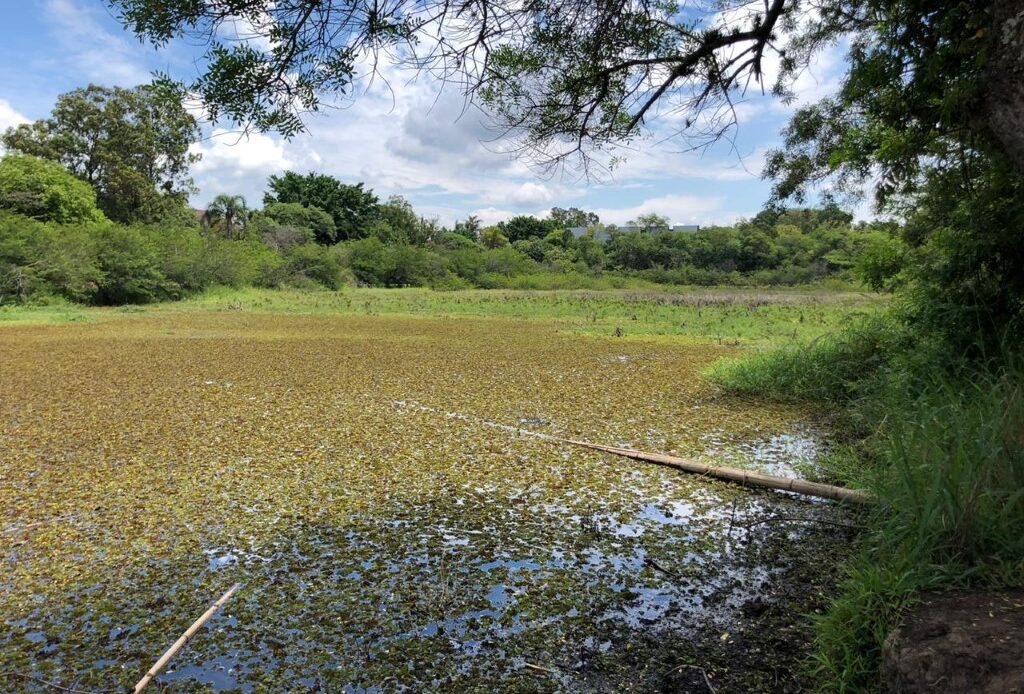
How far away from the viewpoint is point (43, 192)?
17516mm

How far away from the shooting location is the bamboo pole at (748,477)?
287cm

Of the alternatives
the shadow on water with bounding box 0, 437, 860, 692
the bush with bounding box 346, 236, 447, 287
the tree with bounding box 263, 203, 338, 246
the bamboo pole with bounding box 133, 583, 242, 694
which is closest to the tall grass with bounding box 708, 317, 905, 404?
the shadow on water with bounding box 0, 437, 860, 692

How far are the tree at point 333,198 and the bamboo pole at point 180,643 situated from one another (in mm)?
31329

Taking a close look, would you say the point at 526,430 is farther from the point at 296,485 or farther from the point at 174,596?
the point at 174,596

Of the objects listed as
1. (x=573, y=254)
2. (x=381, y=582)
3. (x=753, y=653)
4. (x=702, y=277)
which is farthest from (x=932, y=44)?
(x=573, y=254)

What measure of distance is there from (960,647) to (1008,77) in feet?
4.05

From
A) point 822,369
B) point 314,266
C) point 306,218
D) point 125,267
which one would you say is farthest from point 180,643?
point 306,218

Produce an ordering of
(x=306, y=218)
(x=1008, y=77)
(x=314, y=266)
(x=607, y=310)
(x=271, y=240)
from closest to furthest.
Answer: (x=1008, y=77), (x=607, y=310), (x=314, y=266), (x=271, y=240), (x=306, y=218)

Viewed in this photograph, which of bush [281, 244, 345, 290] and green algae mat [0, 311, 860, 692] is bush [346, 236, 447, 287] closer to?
bush [281, 244, 345, 290]

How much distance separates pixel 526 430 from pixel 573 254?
29.8 meters

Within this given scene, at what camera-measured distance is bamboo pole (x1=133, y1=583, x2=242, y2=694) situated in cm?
164

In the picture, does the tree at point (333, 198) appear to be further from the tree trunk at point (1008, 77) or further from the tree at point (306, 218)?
the tree trunk at point (1008, 77)

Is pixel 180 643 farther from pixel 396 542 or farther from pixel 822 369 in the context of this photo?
pixel 822 369

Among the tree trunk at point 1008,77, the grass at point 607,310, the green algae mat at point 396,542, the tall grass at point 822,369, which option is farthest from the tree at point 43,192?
the tree trunk at point 1008,77
